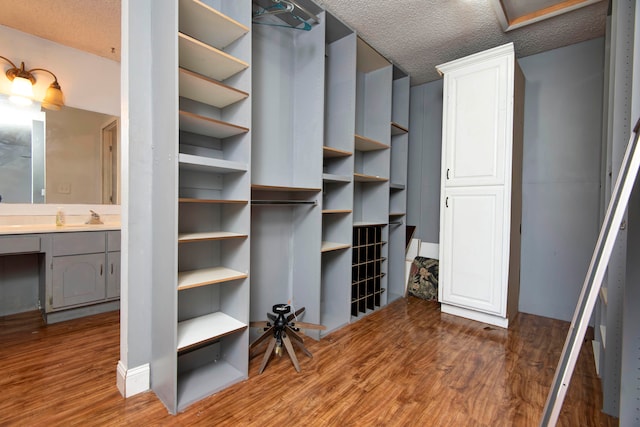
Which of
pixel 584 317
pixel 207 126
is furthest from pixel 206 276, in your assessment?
pixel 584 317

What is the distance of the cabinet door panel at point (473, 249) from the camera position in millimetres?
2672

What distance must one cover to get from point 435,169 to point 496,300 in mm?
1733

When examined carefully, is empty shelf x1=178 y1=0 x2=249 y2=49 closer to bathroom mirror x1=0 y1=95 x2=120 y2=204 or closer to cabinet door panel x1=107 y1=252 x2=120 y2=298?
bathroom mirror x1=0 y1=95 x2=120 y2=204

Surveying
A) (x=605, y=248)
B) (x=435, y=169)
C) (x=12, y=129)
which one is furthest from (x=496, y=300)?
(x=12, y=129)

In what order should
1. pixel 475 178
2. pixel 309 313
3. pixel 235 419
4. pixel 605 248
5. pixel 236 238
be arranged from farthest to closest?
1. pixel 475 178
2. pixel 309 313
3. pixel 236 238
4. pixel 235 419
5. pixel 605 248

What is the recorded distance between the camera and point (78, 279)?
8.92 ft

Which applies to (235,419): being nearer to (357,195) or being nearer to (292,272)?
(292,272)

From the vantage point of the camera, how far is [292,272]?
8.46 ft

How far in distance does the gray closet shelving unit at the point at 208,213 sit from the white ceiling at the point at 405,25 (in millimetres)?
1139

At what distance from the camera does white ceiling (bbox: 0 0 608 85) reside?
2373 mm

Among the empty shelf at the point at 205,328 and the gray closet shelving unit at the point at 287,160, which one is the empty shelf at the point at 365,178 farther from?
the empty shelf at the point at 205,328

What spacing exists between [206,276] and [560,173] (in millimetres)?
3428

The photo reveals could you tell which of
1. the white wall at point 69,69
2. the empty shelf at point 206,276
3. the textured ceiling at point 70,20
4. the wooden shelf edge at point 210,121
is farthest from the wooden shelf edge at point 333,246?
the white wall at point 69,69

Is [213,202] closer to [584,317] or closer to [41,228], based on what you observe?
[584,317]
